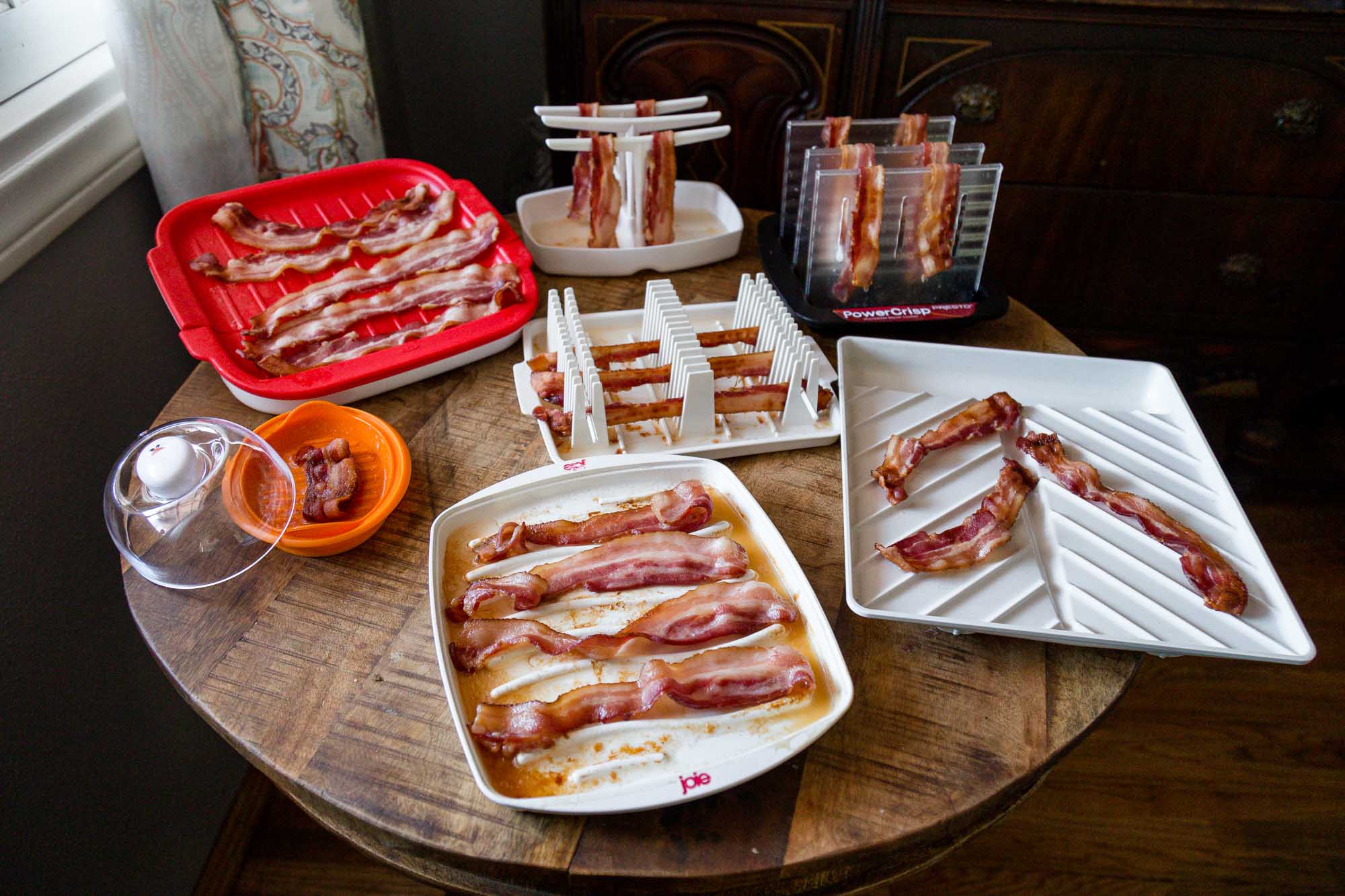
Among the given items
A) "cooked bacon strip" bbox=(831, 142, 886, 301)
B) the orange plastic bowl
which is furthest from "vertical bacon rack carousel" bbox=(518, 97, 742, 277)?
the orange plastic bowl

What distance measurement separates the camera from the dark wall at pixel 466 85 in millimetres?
2215

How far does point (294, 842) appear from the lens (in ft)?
5.47

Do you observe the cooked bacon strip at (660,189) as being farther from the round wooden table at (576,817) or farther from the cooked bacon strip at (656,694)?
the cooked bacon strip at (656,694)

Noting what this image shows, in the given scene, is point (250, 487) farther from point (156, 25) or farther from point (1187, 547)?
point (1187, 547)

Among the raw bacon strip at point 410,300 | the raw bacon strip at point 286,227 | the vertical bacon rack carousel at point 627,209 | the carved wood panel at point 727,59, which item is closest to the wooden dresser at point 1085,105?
the carved wood panel at point 727,59

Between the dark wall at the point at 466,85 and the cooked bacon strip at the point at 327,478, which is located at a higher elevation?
the dark wall at the point at 466,85

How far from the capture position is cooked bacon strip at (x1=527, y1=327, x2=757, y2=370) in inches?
51.1

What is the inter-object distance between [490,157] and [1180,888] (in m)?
2.39

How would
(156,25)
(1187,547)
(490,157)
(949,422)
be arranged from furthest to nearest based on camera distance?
(490,157)
(156,25)
(949,422)
(1187,547)

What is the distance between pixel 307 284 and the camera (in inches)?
56.6

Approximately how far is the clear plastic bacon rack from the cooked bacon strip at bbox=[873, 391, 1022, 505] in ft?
0.36

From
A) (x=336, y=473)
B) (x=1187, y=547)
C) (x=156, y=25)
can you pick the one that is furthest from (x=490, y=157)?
(x=1187, y=547)

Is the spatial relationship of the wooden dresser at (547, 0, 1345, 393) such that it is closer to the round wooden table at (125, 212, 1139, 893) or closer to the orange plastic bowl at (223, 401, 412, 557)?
the orange plastic bowl at (223, 401, 412, 557)

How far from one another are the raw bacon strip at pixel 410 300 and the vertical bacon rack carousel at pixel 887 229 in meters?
0.47
